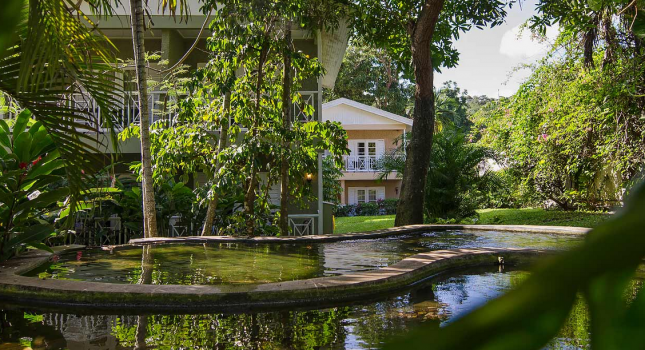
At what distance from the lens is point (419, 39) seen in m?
9.98

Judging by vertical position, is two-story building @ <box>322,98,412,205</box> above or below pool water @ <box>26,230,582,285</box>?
above

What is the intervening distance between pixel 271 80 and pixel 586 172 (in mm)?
9066

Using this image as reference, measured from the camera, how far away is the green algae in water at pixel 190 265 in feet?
14.4

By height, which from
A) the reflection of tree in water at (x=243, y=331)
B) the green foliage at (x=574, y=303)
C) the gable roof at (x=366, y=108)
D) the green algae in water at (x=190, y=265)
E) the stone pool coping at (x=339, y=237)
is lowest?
the reflection of tree in water at (x=243, y=331)

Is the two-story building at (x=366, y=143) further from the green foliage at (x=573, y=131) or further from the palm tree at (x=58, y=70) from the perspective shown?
the palm tree at (x=58, y=70)

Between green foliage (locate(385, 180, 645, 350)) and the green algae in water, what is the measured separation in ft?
13.5

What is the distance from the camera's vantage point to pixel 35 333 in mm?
2979

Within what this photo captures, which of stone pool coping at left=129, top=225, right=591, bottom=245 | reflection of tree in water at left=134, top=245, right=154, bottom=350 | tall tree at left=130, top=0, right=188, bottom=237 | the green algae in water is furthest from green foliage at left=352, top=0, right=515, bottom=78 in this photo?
reflection of tree in water at left=134, top=245, right=154, bottom=350

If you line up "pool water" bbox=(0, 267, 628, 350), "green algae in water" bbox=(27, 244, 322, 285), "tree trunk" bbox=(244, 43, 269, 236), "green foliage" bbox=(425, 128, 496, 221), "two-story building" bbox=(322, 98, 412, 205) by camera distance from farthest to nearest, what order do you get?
"two-story building" bbox=(322, 98, 412, 205)
"green foliage" bbox=(425, 128, 496, 221)
"tree trunk" bbox=(244, 43, 269, 236)
"green algae in water" bbox=(27, 244, 322, 285)
"pool water" bbox=(0, 267, 628, 350)

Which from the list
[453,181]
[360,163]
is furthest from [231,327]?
[360,163]

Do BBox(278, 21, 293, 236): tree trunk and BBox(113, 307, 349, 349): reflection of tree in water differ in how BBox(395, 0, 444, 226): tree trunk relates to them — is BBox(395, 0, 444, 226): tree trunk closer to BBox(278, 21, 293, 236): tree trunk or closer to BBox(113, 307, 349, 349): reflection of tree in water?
BBox(278, 21, 293, 236): tree trunk

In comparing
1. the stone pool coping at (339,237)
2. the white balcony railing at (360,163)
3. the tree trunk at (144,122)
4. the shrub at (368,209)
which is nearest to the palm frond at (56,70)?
the stone pool coping at (339,237)

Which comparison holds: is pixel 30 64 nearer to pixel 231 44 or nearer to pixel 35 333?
pixel 35 333

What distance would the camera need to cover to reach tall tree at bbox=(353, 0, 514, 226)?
10.1m
